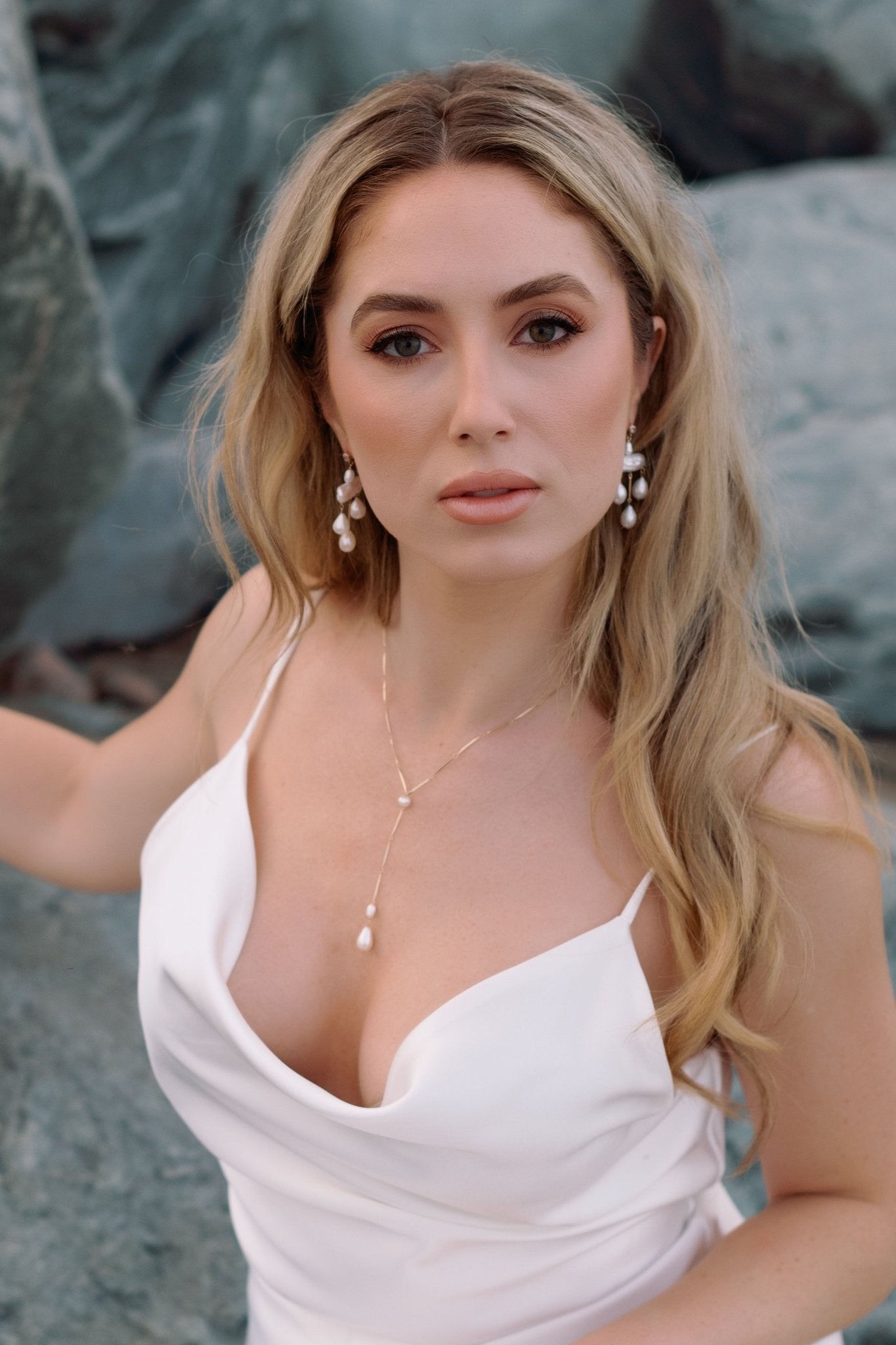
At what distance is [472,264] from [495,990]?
0.79 metres

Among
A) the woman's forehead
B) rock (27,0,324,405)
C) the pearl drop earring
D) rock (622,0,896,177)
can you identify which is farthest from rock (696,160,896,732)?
the woman's forehead

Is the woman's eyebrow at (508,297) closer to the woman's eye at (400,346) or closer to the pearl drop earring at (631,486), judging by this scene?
the woman's eye at (400,346)

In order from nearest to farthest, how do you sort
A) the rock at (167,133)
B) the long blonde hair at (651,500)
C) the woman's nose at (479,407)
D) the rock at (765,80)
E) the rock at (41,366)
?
the woman's nose at (479,407)
the long blonde hair at (651,500)
the rock at (41,366)
the rock at (167,133)
the rock at (765,80)

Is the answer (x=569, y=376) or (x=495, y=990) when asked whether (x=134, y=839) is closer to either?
(x=495, y=990)

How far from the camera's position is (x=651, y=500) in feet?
5.47

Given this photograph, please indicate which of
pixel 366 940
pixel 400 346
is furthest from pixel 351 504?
pixel 366 940

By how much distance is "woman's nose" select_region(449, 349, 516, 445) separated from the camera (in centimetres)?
137

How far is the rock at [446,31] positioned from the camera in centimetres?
483

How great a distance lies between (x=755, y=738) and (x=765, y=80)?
13.1ft

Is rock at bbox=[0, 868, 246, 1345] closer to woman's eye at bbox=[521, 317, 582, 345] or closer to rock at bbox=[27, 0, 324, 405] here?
woman's eye at bbox=[521, 317, 582, 345]

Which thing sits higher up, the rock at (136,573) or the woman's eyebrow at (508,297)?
the woman's eyebrow at (508,297)

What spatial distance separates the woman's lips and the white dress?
47cm

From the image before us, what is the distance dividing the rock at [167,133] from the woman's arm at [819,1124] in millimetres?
2719

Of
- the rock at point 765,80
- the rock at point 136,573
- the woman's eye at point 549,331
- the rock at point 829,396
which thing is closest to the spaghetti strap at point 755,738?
the woman's eye at point 549,331
